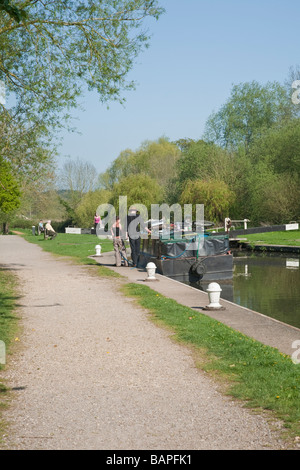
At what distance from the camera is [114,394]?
6.01 metres

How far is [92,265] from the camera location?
2208 centimetres

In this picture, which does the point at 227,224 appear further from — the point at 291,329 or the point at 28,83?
the point at 291,329

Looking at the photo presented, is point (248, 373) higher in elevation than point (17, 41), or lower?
lower

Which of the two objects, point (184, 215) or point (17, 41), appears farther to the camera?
point (184, 215)

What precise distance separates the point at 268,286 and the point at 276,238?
18966 mm

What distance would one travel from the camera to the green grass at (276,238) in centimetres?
3382

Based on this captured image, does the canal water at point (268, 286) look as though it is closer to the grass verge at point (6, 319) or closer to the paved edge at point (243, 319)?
the paved edge at point (243, 319)

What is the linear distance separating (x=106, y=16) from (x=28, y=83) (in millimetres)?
3153

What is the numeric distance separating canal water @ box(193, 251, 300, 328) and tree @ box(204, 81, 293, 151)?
1357 inches

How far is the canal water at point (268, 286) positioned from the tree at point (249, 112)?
113ft

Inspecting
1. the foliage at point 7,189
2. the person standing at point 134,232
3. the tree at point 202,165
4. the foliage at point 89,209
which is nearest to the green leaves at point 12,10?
the foliage at point 7,189
